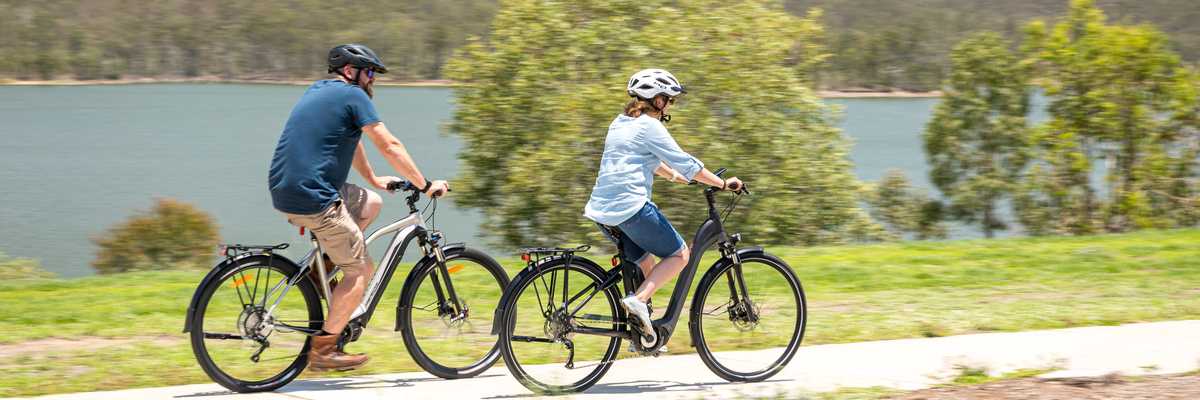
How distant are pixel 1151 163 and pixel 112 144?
197 feet

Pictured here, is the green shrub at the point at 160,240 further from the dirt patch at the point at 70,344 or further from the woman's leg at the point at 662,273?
the woman's leg at the point at 662,273

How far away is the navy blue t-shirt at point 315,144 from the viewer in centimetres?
603

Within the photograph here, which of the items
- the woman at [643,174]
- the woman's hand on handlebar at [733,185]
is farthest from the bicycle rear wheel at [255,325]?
the woman's hand on handlebar at [733,185]

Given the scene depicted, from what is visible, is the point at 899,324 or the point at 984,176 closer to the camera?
the point at 899,324

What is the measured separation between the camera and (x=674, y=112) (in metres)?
21.0

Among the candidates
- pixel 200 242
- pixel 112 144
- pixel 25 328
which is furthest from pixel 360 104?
pixel 112 144

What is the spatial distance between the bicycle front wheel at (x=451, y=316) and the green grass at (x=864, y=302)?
1.15ft

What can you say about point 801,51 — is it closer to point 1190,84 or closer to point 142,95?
point 1190,84

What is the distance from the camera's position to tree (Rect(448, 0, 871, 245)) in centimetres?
2091

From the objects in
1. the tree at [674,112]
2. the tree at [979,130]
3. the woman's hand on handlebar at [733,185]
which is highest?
the woman's hand on handlebar at [733,185]

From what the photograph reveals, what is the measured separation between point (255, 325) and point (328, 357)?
18.0 inches

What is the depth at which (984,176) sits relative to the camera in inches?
1649

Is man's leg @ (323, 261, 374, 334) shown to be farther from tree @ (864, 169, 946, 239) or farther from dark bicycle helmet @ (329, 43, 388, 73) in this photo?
tree @ (864, 169, 946, 239)

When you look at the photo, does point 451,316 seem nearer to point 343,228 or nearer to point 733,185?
point 343,228
